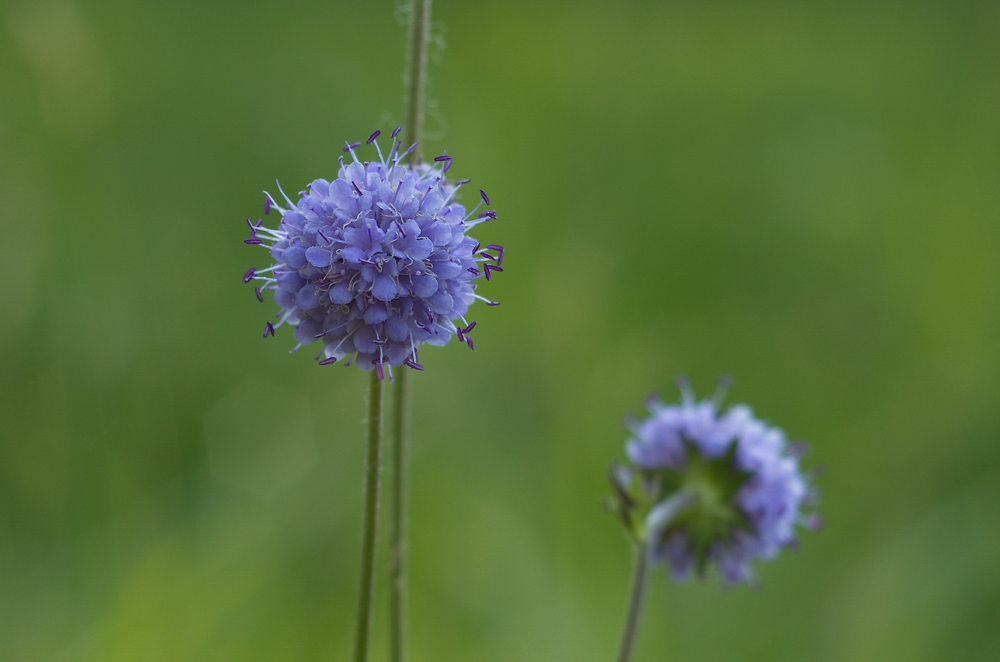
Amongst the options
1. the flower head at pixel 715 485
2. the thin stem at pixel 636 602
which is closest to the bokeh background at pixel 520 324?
the flower head at pixel 715 485

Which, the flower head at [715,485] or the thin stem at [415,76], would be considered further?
the flower head at [715,485]

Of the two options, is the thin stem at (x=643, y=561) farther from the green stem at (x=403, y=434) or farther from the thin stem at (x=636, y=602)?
the green stem at (x=403, y=434)

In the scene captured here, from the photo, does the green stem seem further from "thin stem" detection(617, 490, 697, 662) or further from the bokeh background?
the bokeh background

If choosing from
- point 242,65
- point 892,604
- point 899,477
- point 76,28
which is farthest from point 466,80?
point 892,604

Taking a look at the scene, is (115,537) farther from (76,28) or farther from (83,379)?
(76,28)

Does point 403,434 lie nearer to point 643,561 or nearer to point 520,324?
point 643,561

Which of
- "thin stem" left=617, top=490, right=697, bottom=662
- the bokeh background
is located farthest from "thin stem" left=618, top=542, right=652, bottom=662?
the bokeh background

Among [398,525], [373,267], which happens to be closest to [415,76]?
[373,267]
